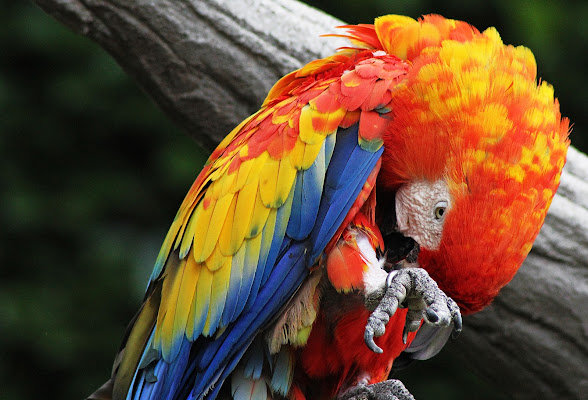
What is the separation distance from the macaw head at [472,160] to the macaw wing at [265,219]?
0.06 meters

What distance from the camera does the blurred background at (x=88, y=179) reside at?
2209 mm

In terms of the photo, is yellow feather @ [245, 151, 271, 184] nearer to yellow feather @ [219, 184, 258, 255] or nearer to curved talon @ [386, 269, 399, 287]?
yellow feather @ [219, 184, 258, 255]

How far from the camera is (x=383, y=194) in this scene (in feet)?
Answer: 4.17

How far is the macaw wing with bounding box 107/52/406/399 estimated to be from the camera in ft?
3.85

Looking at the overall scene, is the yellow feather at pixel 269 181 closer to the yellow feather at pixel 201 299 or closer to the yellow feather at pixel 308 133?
the yellow feather at pixel 308 133

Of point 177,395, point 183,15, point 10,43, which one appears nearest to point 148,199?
point 10,43

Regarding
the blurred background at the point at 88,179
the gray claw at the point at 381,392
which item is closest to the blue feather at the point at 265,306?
the gray claw at the point at 381,392

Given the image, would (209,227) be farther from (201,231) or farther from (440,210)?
(440,210)

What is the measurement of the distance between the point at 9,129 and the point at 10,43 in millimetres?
278

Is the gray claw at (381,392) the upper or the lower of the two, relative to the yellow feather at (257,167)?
lower

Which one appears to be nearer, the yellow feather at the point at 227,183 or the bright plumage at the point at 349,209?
the bright plumage at the point at 349,209

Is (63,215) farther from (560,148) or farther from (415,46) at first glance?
(560,148)

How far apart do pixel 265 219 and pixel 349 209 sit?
0.47ft

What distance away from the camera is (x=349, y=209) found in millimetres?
1159
